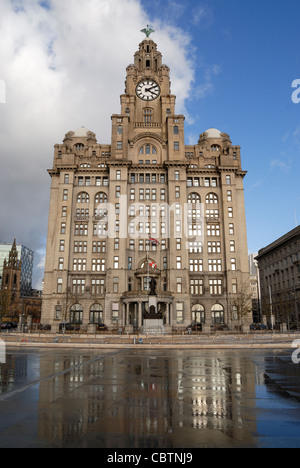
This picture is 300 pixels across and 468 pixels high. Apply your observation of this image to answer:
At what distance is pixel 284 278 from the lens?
313 ft

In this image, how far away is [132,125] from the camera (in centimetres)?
8662

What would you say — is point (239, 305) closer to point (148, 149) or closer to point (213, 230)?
point (213, 230)

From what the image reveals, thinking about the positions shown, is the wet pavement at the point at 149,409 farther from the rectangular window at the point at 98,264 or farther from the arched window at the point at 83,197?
the arched window at the point at 83,197

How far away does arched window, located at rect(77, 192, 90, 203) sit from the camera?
83438mm

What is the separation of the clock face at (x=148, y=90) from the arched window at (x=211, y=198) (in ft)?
99.6

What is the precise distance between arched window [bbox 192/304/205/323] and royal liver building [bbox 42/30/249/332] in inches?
8.9

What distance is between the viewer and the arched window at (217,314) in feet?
254

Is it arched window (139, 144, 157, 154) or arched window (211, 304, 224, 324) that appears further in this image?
arched window (139, 144, 157, 154)

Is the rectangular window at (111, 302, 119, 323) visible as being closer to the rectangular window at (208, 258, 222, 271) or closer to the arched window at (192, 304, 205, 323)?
the arched window at (192, 304, 205, 323)

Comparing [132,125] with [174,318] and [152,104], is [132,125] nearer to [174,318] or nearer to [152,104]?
[152,104]

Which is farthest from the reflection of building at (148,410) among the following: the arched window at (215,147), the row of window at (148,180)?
the arched window at (215,147)

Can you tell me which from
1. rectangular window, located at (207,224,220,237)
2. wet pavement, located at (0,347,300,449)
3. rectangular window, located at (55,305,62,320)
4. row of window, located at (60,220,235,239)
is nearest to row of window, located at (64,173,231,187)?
row of window, located at (60,220,235,239)

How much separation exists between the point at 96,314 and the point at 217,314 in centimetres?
2727
